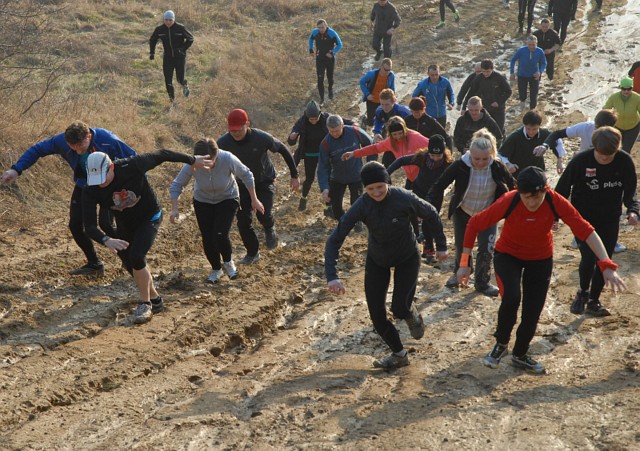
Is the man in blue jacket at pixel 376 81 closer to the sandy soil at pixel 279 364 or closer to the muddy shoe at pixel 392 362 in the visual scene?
the sandy soil at pixel 279 364

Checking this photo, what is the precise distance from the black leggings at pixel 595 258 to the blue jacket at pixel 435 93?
705 cm

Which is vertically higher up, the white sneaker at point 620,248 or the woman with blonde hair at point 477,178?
the woman with blonde hair at point 477,178

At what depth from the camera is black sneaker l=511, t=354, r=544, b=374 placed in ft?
21.9

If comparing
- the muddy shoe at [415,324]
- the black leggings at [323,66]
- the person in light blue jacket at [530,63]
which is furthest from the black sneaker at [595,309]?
the black leggings at [323,66]

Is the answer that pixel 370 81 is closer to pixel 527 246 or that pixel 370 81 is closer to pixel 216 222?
pixel 216 222

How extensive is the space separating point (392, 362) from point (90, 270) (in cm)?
428

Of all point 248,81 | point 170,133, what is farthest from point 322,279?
point 248,81

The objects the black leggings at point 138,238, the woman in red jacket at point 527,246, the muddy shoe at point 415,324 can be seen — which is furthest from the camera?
the black leggings at point 138,238

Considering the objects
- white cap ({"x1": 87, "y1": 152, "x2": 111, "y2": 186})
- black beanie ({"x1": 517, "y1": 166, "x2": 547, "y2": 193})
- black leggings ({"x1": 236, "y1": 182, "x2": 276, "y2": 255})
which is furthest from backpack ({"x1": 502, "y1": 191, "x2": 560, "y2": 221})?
black leggings ({"x1": 236, "y1": 182, "x2": 276, "y2": 255})

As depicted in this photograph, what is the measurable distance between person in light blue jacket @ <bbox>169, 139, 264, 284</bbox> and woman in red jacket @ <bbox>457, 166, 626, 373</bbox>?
347 cm

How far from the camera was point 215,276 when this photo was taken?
9.47 m

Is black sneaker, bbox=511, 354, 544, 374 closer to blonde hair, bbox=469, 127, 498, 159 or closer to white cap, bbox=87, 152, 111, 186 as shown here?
blonde hair, bbox=469, 127, 498, 159

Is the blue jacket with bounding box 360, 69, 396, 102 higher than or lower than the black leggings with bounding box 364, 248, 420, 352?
higher

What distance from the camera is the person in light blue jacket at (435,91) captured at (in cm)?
1442
